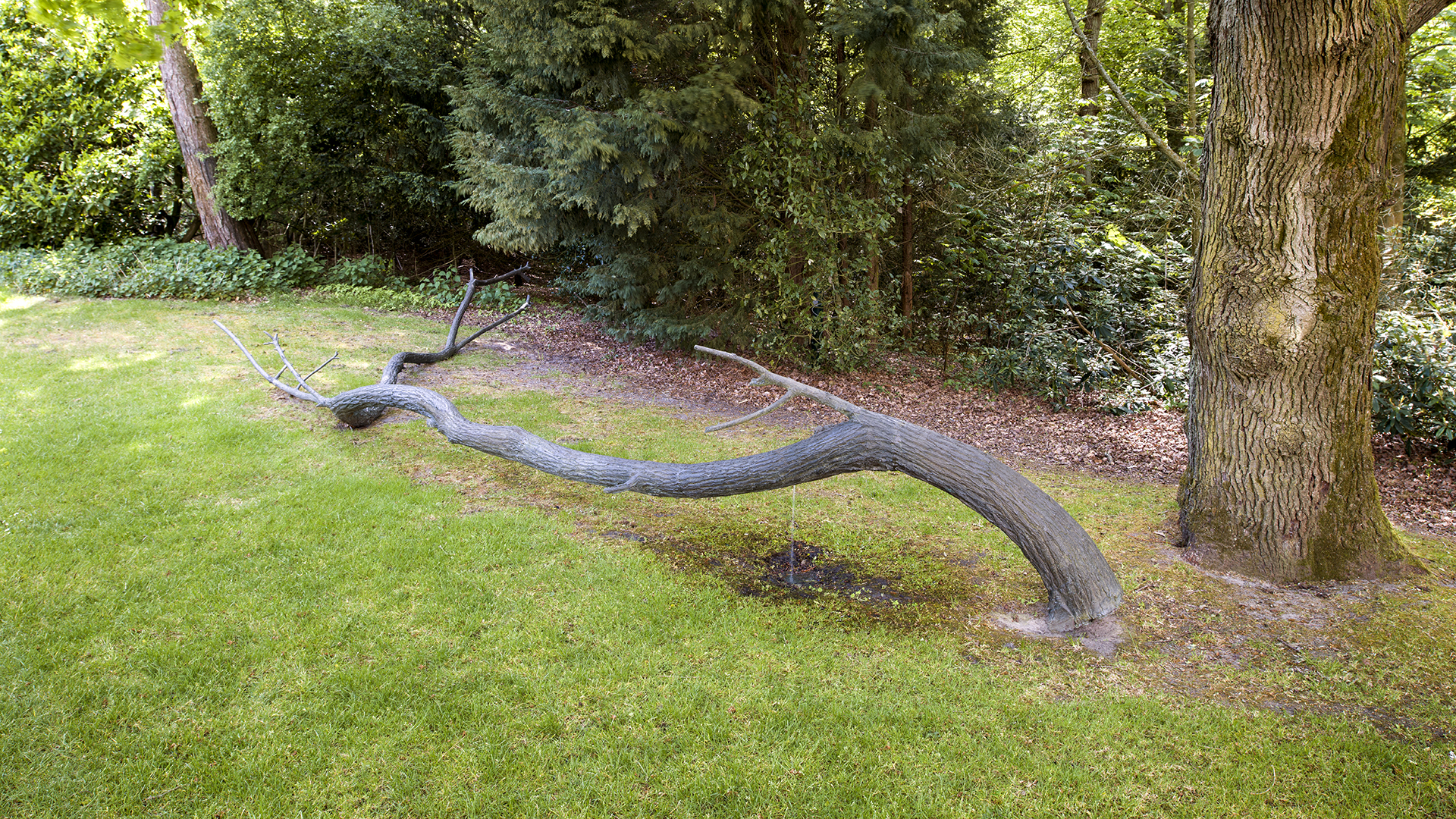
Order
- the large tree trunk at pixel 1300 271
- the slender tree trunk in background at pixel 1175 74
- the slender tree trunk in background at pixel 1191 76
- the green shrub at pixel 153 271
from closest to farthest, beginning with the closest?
the large tree trunk at pixel 1300 271 → the slender tree trunk in background at pixel 1191 76 → the slender tree trunk in background at pixel 1175 74 → the green shrub at pixel 153 271

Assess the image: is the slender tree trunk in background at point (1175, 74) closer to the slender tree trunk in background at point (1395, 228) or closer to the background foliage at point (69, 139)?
the slender tree trunk in background at point (1395, 228)

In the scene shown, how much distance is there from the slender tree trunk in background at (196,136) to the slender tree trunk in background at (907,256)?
428 inches

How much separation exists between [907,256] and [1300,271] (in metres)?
6.22

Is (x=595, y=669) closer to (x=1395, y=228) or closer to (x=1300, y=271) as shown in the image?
(x=1300, y=271)

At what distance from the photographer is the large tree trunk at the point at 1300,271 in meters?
4.14

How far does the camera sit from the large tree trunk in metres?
4.14

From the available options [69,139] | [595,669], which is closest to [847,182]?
[595,669]

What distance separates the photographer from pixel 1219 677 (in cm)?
356

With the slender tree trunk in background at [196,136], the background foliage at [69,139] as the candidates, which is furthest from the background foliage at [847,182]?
the background foliage at [69,139]

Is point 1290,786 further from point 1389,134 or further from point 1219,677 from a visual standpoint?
point 1389,134

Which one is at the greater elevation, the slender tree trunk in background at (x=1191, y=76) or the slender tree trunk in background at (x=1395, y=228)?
the slender tree trunk in background at (x=1191, y=76)

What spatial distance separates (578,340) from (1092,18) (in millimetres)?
9062

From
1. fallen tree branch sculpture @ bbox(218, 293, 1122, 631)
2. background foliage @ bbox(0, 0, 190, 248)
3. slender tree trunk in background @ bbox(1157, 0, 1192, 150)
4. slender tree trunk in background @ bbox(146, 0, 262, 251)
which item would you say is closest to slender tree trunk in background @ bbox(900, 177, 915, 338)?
slender tree trunk in background @ bbox(1157, 0, 1192, 150)

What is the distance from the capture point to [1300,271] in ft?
14.0
